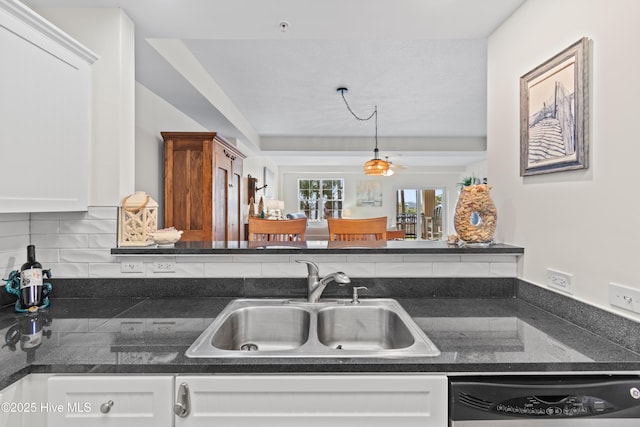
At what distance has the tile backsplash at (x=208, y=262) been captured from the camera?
64.5 inches

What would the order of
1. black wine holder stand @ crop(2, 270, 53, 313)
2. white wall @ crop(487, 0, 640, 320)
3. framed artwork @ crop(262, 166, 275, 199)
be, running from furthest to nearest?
framed artwork @ crop(262, 166, 275, 199) < black wine holder stand @ crop(2, 270, 53, 313) < white wall @ crop(487, 0, 640, 320)

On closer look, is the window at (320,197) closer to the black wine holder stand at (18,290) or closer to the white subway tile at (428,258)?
the white subway tile at (428,258)

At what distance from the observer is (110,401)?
970 mm

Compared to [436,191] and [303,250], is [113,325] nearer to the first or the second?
[303,250]

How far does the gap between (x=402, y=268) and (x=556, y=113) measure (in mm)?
884

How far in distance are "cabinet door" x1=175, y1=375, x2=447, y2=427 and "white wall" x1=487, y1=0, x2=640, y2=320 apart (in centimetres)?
70

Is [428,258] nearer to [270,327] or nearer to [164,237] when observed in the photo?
[270,327]

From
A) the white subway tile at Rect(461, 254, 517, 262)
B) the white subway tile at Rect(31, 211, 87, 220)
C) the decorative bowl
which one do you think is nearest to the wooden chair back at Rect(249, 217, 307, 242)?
the decorative bowl

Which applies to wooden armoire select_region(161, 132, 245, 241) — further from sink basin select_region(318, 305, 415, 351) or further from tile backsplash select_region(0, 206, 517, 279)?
sink basin select_region(318, 305, 415, 351)

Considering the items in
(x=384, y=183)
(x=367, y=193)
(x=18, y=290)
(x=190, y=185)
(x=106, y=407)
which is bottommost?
(x=106, y=407)

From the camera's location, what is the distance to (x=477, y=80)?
3.55 m

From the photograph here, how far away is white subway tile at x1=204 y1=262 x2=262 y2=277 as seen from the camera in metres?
1.64

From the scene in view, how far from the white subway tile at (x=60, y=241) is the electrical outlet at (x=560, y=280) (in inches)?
80.6

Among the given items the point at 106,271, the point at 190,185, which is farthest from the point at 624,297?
the point at 190,185
